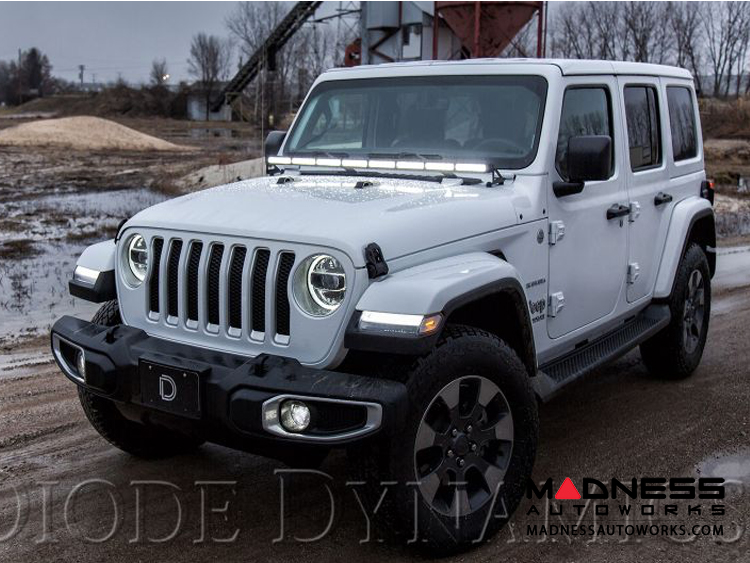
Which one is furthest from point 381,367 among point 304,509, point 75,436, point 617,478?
point 75,436

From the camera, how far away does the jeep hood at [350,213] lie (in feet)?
12.4

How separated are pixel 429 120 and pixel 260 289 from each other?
181cm

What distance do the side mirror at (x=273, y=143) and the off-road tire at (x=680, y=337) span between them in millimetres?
2731

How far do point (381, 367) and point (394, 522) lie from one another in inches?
24.8

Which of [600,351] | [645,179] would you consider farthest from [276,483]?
[645,179]

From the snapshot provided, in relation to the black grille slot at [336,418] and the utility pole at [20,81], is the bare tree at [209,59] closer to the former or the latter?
the utility pole at [20,81]

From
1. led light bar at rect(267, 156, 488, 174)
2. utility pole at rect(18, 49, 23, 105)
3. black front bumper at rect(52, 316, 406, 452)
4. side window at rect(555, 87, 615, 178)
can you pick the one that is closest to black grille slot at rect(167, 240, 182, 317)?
black front bumper at rect(52, 316, 406, 452)

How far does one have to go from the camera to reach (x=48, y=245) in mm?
13695

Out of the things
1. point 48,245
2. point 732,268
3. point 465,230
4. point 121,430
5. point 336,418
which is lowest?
point 48,245

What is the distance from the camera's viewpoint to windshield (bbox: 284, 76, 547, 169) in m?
4.89

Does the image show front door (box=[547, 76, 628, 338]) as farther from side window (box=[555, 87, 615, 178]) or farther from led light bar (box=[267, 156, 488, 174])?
led light bar (box=[267, 156, 488, 174])

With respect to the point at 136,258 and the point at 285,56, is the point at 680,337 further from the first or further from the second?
the point at 285,56

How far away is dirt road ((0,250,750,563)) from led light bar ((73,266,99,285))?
1.07 meters

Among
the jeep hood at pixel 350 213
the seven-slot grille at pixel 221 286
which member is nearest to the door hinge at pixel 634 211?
the jeep hood at pixel 350 213
